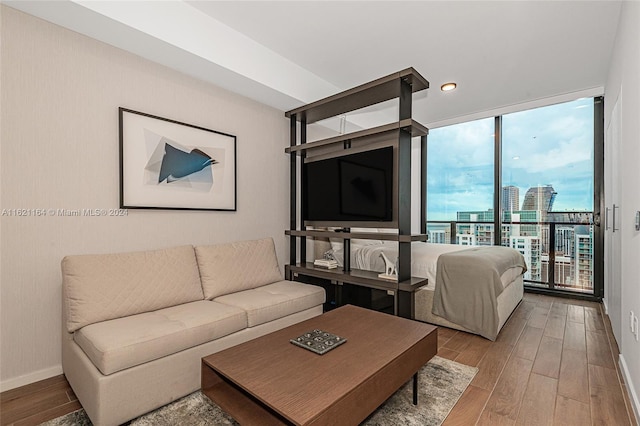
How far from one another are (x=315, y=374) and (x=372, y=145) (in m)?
2.24

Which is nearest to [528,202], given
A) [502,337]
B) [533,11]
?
[502,337]

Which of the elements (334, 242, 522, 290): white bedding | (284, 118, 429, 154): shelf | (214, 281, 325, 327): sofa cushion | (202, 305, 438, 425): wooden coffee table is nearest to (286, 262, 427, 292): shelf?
(334, 242, 522, 290): white bedding

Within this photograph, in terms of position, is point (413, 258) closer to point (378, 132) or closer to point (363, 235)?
point (363, 235)

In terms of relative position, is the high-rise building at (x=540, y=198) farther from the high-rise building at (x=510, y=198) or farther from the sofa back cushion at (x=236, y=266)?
the sofa back cushion at (x=236, y=266)

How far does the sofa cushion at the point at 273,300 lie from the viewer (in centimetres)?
236

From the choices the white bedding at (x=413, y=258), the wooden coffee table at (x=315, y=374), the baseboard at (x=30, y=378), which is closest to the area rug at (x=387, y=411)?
the wooden coffee table at (x=315, y=374)

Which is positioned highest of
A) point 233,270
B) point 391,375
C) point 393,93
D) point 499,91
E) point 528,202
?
point 499,91

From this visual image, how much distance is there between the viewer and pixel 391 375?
5.00ft

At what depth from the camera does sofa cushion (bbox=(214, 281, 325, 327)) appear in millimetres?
2363

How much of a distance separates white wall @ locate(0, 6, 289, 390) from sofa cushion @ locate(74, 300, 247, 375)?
50cm

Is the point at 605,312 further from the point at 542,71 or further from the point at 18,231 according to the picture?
the point at 18,231

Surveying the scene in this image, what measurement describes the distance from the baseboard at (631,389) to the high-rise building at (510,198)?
268cm

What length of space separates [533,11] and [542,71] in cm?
125

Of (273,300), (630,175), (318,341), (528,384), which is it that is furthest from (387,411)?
(630,175)
